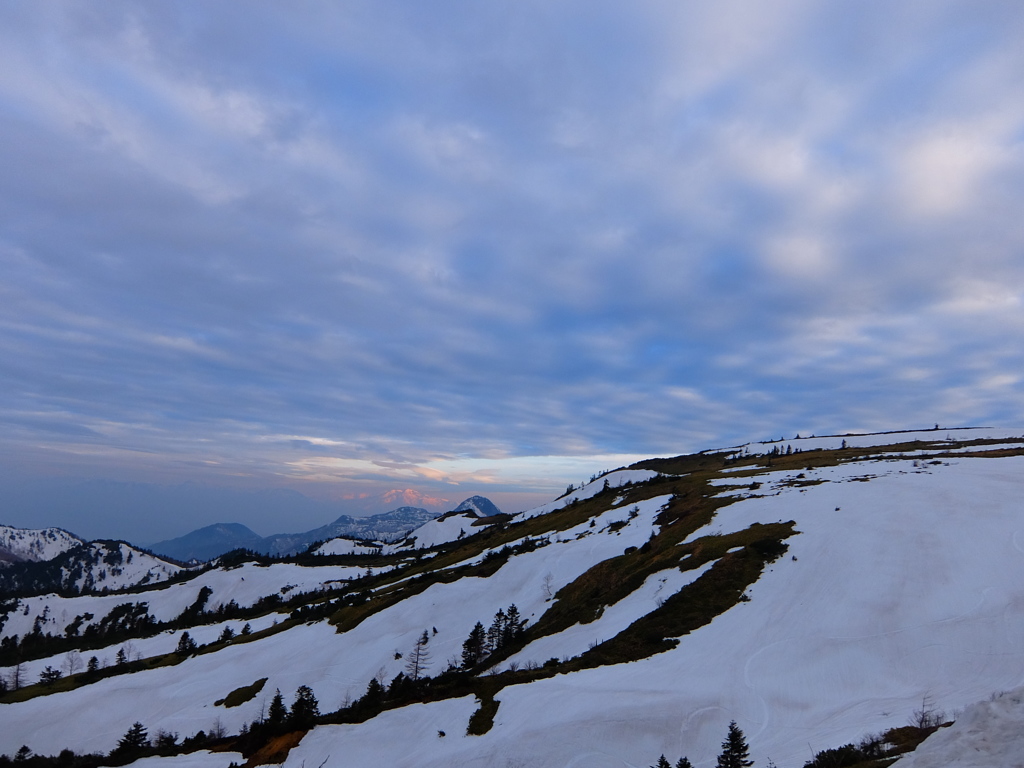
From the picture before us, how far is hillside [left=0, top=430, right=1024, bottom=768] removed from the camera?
28.4 meters

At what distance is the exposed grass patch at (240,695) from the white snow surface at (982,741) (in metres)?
88.6

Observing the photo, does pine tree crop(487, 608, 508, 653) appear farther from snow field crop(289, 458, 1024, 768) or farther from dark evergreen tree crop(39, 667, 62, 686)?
dark evergreen tree crop(39, 667, 62, 686)

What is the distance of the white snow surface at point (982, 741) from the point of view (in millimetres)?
10648

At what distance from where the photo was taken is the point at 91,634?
19262 centimetres

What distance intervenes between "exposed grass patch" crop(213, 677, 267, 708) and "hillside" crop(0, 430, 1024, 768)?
0.47 meters

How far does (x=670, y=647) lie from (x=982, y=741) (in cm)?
2925

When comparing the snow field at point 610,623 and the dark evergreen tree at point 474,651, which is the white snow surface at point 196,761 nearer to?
the snow field at point 610,623

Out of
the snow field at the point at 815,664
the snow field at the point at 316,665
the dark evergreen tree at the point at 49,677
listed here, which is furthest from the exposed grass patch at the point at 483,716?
the dark evergreen tree at the point at 49,677

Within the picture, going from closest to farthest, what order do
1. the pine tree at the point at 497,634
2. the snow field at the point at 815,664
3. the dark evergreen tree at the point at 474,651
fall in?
the snow field at the point at 815,664 → the dark evergreen tree at the point at 474,651 → the pine tree at the point at 497,634

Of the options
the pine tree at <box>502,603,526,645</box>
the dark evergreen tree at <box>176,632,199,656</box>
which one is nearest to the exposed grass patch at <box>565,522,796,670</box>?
the pine tree at <box>502,603,526,645</box>

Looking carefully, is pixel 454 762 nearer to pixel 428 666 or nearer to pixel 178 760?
pixel 178 760

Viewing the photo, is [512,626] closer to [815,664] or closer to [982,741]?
[815,664]

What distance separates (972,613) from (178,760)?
190ft

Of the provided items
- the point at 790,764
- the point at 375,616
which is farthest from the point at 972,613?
the point at 375,616
